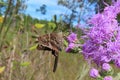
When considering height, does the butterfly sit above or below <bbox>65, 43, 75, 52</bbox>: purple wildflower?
above

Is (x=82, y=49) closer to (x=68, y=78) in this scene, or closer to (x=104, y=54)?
(x=104, y=54)

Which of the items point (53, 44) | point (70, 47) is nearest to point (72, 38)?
point (70, 47)

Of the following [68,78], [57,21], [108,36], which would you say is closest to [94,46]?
[108,36]

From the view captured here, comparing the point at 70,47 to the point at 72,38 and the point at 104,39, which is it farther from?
the point at 104,39

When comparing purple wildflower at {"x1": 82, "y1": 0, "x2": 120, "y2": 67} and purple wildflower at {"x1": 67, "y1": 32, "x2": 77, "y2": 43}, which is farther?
purple wildflower at {"x1": 67, "y1": 32, "x2": 77, "y2": 43}

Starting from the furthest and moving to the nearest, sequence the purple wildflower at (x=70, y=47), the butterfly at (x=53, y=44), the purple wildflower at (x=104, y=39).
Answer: the purple wildflower at (x=70, y=47)
the butterfly at (x=53, y=44)
the purple wildflower at (x=104, y=39)

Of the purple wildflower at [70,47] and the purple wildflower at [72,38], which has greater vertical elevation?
the purple wildflower at [72,38]

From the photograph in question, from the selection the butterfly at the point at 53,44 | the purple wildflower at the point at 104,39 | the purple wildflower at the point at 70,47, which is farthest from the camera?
the purple wildflower at the point at 70,47

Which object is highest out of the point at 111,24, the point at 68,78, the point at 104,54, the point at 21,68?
the point at 111,24

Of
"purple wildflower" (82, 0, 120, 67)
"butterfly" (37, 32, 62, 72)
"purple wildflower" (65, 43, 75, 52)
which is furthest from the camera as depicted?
"purple wildflower" (65, 43, 75, 52)

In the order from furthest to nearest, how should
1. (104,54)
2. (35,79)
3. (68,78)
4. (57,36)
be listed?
(68,78) → (35,79) → (57,36) → (104,54)

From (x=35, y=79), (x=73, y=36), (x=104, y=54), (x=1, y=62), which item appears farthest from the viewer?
(x=35, y=79)
